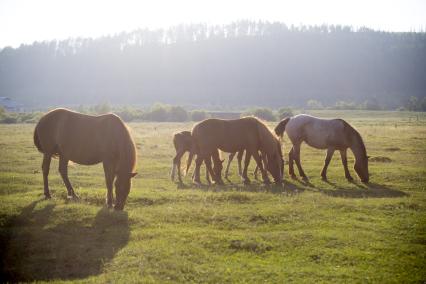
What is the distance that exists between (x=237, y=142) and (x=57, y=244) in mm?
8393

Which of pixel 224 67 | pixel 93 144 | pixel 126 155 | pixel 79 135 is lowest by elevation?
pixel 126 155

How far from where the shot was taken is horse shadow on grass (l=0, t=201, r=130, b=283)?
26.1ft

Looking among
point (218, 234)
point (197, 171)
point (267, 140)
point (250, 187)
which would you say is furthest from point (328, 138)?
point (218, 234)

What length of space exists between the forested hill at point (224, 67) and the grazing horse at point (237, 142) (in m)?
111

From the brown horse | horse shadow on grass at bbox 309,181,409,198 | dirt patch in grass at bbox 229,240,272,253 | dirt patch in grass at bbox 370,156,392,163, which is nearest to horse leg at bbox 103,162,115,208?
the brown horse

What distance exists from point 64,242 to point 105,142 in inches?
130

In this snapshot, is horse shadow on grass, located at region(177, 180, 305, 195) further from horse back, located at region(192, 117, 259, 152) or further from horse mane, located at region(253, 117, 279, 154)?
horse back, located at region(192, 117, 259, 152)

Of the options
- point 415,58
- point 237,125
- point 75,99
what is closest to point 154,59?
point 75,99

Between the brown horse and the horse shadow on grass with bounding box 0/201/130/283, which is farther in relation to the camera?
the brown horse

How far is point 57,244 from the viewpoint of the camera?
29.6 feet

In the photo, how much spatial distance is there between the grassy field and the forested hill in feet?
373

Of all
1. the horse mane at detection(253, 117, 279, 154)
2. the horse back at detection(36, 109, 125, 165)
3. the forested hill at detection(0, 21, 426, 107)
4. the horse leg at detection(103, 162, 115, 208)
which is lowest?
the horse leg at detection(103, 162, 115, 208)

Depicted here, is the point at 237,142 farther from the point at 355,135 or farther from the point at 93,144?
the point at 93,144

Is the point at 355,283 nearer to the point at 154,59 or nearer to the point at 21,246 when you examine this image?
the point at 21,246
